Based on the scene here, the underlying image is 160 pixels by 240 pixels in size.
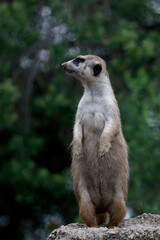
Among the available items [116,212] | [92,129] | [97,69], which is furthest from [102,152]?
[97,69]

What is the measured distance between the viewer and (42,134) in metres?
14.5

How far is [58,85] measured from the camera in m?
13.1

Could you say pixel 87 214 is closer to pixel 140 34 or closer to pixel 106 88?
pixel 106 88

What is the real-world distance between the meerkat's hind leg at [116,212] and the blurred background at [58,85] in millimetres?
4409

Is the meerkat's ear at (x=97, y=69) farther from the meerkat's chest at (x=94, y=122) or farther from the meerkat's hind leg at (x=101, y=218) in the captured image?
the meerkat's hind leg at (x=101, y=218)

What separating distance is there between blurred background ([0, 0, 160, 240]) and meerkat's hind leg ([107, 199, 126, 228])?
4.41 meters

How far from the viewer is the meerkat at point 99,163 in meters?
6.73

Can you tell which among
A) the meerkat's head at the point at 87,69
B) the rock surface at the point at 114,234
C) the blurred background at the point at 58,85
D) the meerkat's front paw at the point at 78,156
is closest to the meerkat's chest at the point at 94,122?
the meerkat's front paw at the point at 78,156

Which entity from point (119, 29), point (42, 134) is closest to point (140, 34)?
point (119, 29)

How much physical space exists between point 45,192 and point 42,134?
130 cm

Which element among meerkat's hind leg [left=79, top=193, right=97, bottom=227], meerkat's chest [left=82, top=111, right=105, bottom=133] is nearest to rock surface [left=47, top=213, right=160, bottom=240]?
meerkat's hind leg [left=79, top=193, right=97, bottom=227]

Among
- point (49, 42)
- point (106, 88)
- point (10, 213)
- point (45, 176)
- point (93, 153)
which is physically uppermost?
point (49, 42)

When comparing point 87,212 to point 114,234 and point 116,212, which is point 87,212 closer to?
point 116,212

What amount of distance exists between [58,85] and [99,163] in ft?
21.0
